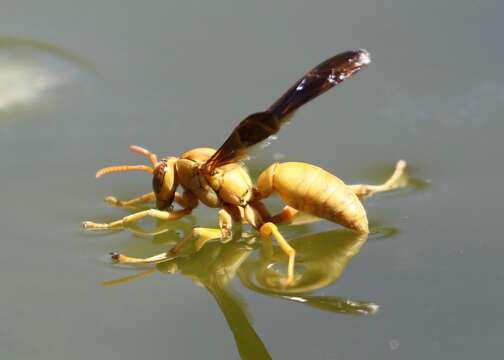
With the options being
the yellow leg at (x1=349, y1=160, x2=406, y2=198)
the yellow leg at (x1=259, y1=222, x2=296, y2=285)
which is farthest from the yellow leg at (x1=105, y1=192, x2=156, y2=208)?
the yellow leg at (x1=349, y1=160, x2=406, y2=198)

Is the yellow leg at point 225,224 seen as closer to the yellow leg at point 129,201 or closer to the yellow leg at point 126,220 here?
the yellow leg at point 126,220

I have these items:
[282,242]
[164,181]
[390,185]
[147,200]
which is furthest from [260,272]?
[390,185]

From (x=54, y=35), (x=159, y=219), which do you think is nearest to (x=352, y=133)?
(x=159, y=219)

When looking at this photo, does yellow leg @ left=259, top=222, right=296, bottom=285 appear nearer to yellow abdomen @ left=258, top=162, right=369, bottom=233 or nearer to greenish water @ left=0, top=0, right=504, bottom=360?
greenish water @ left=0, top=0, right=504, bottom=360

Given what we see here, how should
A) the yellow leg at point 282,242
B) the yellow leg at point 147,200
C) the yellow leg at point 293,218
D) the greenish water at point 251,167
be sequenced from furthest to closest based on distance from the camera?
the yellow leg at point 147,200
the yellow leg at point 293,218
the yellow leg at point 282,242
the greenish water at point 251,167

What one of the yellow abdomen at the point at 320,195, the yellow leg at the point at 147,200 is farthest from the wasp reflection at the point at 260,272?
the yellow leg at the point at 147,200

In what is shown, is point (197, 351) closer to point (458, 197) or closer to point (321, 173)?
point (321, 173)
